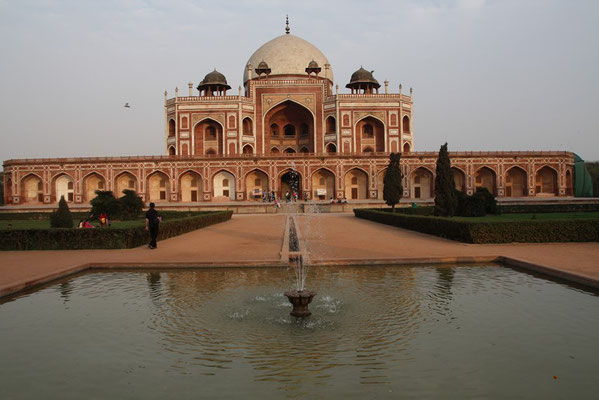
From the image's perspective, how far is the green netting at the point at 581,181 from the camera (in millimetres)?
34500

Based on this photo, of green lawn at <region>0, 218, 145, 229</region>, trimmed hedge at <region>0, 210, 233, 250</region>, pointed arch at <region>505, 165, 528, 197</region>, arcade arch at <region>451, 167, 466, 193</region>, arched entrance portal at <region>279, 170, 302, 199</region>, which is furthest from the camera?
arched entrance portal at <region>279, 170, 302, 199</region>

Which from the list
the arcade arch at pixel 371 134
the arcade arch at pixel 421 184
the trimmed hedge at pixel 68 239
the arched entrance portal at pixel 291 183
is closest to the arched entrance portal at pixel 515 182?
the arcade arch at pixel 421 184

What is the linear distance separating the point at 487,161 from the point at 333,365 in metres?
33.0

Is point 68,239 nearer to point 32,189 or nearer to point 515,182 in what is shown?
point 32,189

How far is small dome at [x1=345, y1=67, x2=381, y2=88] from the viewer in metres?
39.0

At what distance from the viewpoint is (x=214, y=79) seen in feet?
127

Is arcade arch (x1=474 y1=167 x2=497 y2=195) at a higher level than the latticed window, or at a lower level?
lower

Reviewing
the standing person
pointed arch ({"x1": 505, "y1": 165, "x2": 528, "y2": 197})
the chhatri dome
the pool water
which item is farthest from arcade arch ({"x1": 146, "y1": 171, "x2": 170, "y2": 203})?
the pool water

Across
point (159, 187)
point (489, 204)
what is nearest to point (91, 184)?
point (159, 187)

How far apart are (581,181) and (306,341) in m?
37.3

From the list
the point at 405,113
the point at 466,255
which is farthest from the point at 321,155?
the point at 466,255

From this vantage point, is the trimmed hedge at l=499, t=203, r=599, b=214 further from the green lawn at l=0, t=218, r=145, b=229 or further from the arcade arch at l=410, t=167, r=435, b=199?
the green lawn at l=0, t=218, r=145, b=229

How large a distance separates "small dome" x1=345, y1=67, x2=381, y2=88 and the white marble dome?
10.9ft

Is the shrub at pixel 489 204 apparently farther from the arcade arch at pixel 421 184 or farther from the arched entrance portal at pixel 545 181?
the arched entrance portal at pixel 545 181
